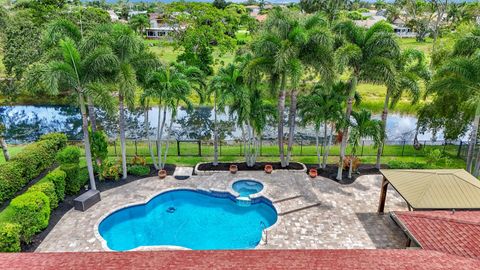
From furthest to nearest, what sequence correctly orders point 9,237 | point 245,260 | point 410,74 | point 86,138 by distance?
point 410,74
point 86,138
point 9,237
point 245,260

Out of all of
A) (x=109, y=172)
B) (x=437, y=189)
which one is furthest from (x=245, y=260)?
(x=109, y=172)

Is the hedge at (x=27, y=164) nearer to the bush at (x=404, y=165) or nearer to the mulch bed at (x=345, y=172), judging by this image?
the mulch bed at (x=345, y=172)

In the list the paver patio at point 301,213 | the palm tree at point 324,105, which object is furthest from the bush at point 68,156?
the palm tree at point 324,105

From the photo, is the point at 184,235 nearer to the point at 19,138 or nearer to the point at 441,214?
the point at 441,214

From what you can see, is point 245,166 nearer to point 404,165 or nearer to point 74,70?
point 404,165

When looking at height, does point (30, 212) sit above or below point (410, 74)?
below

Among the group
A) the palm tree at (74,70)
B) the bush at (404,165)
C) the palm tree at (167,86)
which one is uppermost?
the palm tree at (74,70)

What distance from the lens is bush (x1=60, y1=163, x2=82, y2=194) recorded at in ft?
54.3

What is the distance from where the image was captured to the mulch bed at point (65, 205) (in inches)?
524

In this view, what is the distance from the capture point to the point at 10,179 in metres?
16.0

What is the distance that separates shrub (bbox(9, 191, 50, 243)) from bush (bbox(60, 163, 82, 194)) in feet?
8.19

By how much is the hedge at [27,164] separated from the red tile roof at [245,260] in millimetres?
7313

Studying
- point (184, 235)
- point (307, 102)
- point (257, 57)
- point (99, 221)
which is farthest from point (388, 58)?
point (99, 221)

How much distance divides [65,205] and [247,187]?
8.63m
